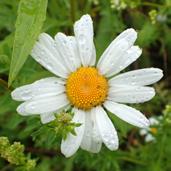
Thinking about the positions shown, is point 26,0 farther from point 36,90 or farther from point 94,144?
point 94,144

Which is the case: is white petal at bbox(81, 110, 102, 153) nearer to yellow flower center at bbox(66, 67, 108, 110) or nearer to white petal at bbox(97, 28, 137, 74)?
yellow flower center at bbox(66, 67, 108, 110)

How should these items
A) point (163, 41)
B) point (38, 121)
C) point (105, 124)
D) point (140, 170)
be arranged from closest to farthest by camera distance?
point (105, 124) → point (38, 121) → point (140, 170) → point (163, 41)

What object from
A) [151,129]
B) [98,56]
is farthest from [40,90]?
[151,129]

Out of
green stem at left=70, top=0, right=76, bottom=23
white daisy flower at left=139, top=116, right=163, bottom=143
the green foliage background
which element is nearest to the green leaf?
the green foliage background

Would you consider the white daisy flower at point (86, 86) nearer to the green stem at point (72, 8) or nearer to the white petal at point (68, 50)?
the white petal at point (68, 50)

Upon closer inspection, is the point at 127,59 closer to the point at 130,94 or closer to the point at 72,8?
the point at 130,94

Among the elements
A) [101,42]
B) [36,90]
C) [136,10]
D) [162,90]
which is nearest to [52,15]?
[101,42]
